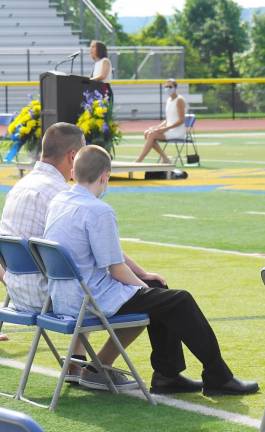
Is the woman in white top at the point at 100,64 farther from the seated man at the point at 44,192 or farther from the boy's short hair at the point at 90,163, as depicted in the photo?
the boy's short hair at the point at 90,163

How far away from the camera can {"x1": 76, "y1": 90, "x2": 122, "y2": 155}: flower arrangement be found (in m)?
19.3

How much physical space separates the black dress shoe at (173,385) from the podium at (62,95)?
1252 cm

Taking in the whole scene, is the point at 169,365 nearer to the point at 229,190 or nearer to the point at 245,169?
the point at 229,190

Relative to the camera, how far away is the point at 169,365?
21.9ft

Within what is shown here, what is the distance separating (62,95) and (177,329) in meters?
12.9

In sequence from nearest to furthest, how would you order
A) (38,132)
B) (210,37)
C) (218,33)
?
(38,132) → (210,37) → (218,33)

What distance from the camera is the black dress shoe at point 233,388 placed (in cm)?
659

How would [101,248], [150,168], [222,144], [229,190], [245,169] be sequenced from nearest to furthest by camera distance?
[101,248] → [229,190] → [150,168] → [245,169] → [222,144]

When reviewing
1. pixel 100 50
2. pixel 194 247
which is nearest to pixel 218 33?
pixel 100 50

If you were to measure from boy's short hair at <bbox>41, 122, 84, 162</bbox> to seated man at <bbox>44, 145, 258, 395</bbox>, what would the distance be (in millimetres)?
452

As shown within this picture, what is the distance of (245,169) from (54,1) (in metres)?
29.2

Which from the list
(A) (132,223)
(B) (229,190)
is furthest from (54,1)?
(A) (132,223)

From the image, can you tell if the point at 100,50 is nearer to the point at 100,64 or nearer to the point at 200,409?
the point at 100,64

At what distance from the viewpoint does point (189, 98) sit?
4584 centimetres
